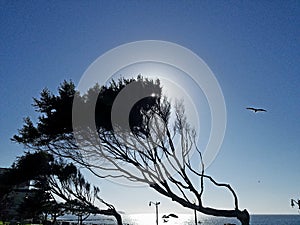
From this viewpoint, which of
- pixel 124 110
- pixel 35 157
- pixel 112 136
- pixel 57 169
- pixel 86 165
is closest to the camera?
pixel 124 110

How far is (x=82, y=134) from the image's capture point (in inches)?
467

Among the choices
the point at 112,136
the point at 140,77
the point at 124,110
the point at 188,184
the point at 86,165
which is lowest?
the point at 188,184

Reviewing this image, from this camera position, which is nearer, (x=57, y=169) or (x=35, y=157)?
(x=35, y=157)

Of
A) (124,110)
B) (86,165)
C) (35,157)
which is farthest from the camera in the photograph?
(35,157)

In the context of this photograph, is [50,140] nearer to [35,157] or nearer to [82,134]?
[82,134]

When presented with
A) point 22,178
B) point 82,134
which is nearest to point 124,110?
point 82,134

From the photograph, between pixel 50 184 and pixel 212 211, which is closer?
pixel 212 211

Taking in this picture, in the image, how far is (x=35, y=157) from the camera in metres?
15.7

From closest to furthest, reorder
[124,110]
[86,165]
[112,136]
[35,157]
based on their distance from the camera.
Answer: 1. [124,110]
2. [112,136]
3. [86,165]
4. [35,157]

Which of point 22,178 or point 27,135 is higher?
point 27,135

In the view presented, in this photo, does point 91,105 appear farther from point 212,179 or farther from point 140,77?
point 212,179

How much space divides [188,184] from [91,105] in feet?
14.9

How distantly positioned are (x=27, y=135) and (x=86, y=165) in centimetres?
264

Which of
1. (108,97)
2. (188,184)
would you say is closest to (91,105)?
(108,97)
